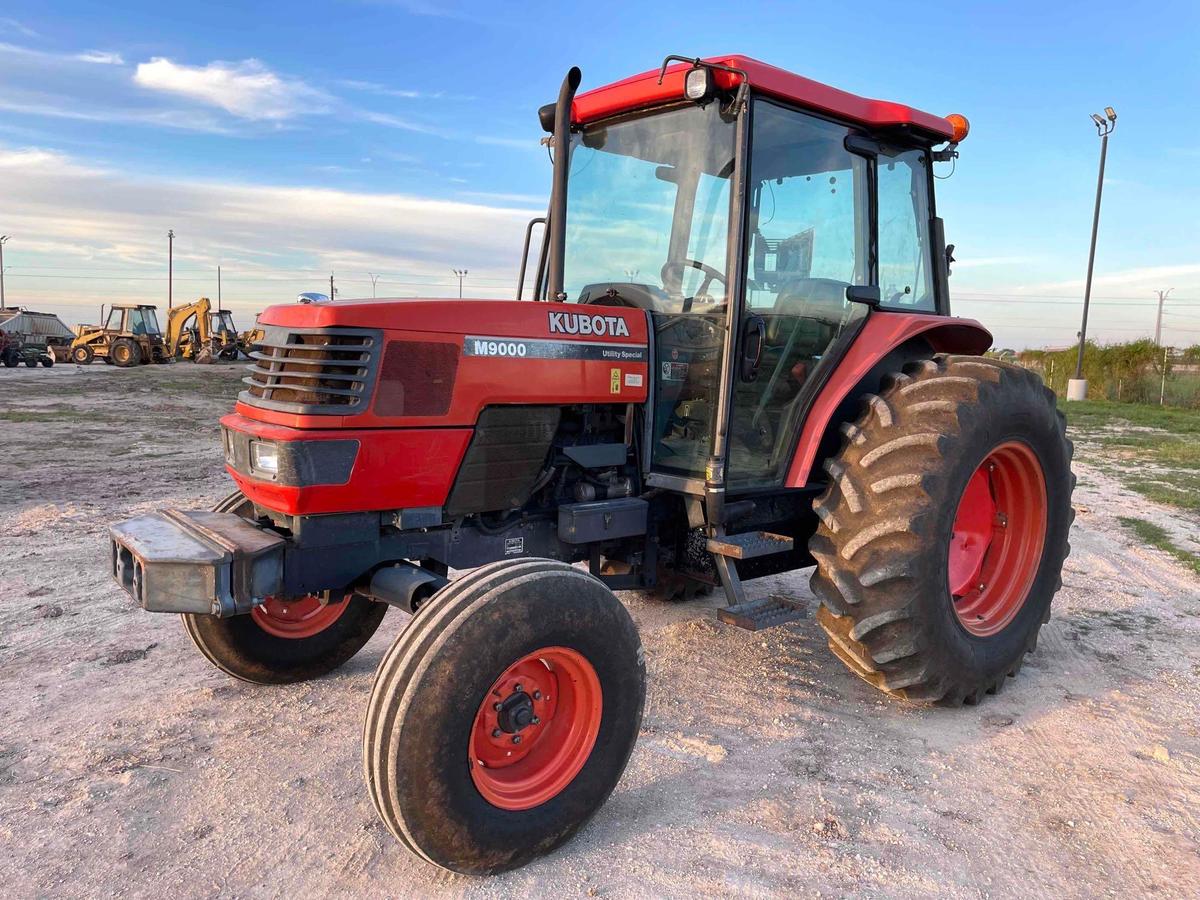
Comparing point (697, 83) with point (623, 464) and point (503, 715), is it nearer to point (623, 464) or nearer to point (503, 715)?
point (623, 464)

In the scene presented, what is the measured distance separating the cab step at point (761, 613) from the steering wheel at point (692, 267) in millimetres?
1289

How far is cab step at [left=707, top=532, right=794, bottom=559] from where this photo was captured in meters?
3.70

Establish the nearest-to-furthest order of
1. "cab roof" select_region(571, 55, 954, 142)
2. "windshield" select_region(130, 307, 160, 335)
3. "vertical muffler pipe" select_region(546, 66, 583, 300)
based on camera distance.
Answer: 1. "vertical muffler pipe" select_region(546, 66, 583, 300)
2. "cab roof" select_region(571, 55, 954, 142)
3. "windshield" select_region(130, 307, 160, 335)

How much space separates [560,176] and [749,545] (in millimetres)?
1780

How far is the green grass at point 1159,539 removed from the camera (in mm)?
6496

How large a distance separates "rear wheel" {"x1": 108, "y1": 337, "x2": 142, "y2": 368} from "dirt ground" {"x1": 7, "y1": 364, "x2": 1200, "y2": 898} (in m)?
30.2

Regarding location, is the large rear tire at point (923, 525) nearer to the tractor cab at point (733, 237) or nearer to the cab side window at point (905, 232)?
the tractor cab at point (733, 237)

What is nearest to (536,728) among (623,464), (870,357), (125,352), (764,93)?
(623,464)

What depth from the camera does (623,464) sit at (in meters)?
3.82

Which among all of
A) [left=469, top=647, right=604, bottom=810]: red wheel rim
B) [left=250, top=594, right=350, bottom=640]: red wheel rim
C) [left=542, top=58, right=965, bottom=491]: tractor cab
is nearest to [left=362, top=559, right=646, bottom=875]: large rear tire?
[left=469, top=647, right=604, bottom=810]: red wheel rim

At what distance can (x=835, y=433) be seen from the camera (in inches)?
162

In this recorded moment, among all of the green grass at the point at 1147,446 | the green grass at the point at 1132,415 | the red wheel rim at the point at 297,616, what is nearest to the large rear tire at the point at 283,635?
the red wheel rim at the point at 297,616

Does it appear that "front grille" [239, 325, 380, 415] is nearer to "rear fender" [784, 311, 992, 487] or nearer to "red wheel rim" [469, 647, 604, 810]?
"red wheel rim" [469, 647, 604, 810]

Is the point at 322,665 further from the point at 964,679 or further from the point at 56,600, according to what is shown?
the point at 964,679
